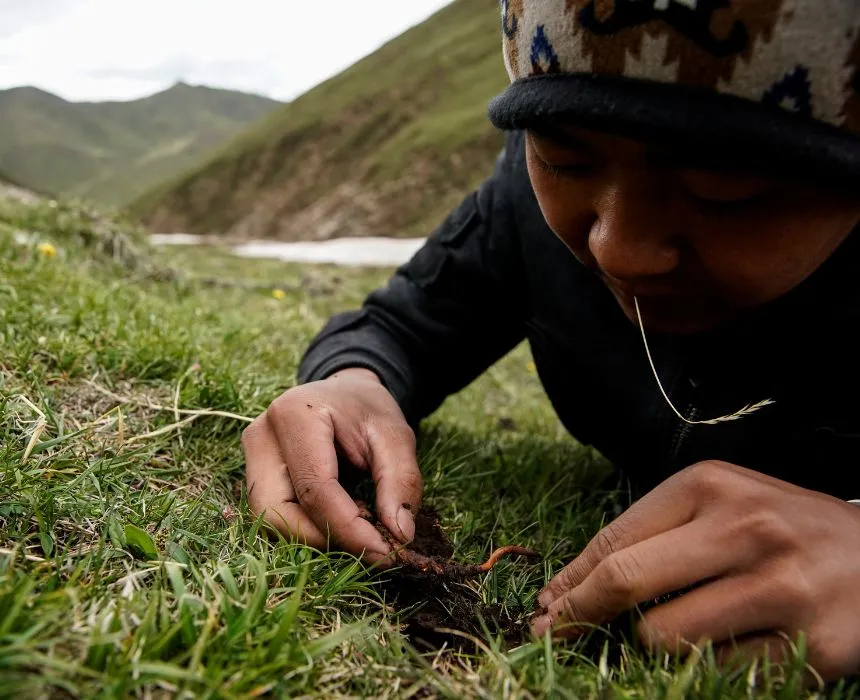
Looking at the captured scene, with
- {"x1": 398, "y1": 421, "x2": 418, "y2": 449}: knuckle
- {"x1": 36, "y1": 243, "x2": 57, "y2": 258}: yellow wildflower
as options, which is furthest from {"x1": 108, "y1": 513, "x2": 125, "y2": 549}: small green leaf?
{"x1": 36, "y1": 243, "x2": 57, "y2": 258}: yellow wildflower

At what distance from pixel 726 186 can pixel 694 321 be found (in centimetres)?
47

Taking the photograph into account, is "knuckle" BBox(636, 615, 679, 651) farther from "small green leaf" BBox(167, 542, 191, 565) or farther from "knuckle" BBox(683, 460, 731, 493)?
"small green leaf" BBox(167, 542, 191, 565)

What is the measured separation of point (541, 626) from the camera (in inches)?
56.4

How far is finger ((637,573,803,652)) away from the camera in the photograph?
1247 mm

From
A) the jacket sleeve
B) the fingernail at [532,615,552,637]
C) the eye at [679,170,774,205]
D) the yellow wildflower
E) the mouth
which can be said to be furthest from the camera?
the yellow wildflower

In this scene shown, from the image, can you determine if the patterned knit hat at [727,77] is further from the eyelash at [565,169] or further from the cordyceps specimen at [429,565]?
the cordyceps specimen at [429,565]

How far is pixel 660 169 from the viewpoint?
1260 mm

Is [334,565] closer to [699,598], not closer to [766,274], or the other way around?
[699,598]

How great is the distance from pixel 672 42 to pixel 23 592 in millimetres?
1369

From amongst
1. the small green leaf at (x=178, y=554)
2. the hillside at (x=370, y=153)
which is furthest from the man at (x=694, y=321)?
the hillside at (x=370, y=153)

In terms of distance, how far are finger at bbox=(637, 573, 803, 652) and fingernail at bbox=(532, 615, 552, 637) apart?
0.66ft

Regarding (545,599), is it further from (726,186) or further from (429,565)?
(726,186)

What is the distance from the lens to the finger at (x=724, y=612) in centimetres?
125

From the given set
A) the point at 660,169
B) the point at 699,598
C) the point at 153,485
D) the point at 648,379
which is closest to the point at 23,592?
the point at 153,485
